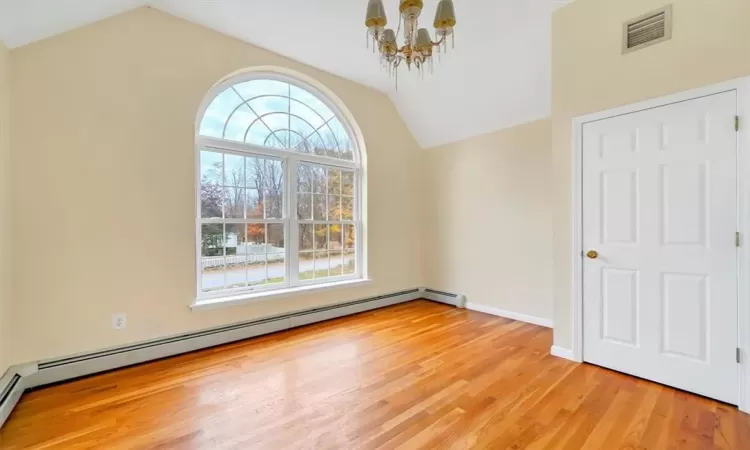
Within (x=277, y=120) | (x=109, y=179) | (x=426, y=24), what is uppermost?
(x=426, y=24)

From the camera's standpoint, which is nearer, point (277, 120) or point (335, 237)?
point (277, 120)

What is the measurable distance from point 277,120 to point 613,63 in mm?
3169

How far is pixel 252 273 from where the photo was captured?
11.1ft

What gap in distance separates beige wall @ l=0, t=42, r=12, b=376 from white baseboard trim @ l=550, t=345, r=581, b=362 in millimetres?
4019

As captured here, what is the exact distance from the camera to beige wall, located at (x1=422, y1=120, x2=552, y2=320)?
3564 mm

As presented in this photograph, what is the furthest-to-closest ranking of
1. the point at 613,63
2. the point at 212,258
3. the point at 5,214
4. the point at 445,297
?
the point at 445,297, the point at 212,258, the point at 613,63, the point at 5,214

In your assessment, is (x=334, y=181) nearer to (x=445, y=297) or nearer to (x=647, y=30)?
(x=445, y=297)

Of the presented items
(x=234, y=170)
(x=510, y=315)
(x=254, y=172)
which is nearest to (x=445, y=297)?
(x=510, y=315)

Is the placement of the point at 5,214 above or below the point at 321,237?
above

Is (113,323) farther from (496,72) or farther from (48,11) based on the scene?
(496,72)

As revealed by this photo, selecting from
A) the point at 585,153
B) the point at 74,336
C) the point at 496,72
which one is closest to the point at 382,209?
the point at 496,72

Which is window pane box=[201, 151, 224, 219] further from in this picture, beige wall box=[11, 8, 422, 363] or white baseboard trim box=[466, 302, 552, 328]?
white baseboard trim box=[466, 302, 552, 328]

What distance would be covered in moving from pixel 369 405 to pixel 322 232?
234cm

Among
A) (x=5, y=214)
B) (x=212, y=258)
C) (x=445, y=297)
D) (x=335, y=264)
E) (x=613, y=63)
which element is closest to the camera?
(x=5, y=214)
